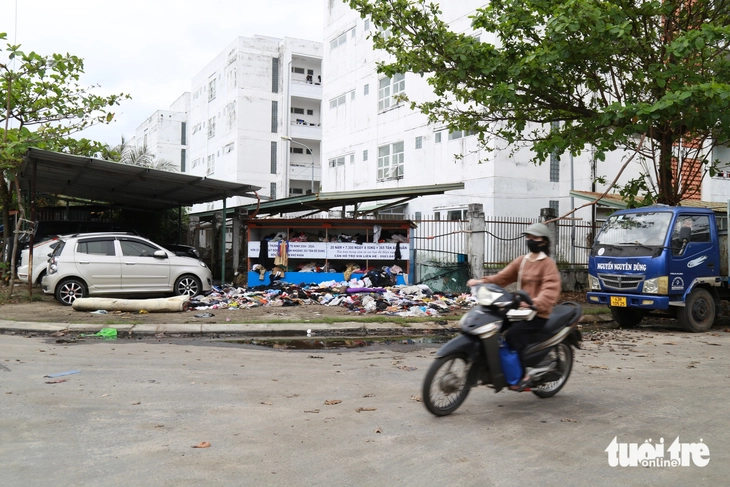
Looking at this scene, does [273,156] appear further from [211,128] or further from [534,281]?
[534,281]

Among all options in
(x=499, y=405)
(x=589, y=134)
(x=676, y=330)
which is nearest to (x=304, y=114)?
(x=589, y=134)

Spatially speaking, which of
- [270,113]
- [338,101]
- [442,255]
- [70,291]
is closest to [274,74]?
[270,113]

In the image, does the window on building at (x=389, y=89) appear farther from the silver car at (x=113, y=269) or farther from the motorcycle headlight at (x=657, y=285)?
the motorcycle headlight at (x=657, y=285)

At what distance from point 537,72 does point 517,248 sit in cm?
689

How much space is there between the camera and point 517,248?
18906 mm

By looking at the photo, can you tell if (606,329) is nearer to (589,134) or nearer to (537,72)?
(589,134)

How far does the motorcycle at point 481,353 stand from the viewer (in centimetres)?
531

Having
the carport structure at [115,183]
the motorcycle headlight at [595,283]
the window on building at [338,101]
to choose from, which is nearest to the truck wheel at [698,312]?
the motorcycle headlight at [595,283]

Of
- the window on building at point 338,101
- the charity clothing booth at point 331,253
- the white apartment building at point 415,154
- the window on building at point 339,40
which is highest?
the window on building at point 339,40

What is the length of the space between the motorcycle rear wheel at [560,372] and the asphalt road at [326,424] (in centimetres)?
11

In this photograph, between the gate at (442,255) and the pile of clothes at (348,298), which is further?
the gate at (442,255)

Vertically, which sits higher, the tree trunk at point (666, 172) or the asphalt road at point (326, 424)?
the tree trunk at point (666, 172)

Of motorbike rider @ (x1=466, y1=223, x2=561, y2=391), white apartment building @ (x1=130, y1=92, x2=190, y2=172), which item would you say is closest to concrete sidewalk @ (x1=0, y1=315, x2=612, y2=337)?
motorbike rider @ (x1=466, y1=223, x2=561, y2=391)

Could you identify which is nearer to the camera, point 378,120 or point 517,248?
point 517,248
